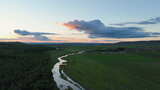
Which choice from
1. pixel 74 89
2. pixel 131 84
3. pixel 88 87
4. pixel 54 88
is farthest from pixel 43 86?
pixel 131 84

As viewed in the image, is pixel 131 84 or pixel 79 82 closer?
pixel 131 84

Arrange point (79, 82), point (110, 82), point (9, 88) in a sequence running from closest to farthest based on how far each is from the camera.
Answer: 1. point (9, 88)
2. point (110, 82)
3. point (79, 82)

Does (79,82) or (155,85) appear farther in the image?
(79,82)

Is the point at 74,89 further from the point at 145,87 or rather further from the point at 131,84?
the point at 145,87

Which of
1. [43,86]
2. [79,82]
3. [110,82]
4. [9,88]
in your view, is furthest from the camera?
[79,82]

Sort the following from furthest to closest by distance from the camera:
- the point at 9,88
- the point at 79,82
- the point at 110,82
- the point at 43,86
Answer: the point at 79,82 → the point at 110,82 → the point at 43,86 → the point at 9,88

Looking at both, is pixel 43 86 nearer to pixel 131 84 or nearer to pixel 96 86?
pixel 96 86

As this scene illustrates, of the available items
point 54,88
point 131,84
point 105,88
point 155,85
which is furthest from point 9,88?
point 155,85

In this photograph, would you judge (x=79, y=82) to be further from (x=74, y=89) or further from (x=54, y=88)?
(x=54, y=88)

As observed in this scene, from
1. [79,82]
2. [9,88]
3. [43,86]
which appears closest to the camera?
[9,88]
